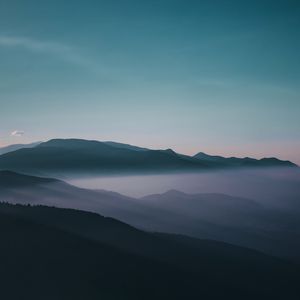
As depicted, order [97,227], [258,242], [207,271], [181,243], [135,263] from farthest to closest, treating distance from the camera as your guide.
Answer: [258,242] → [181,243] → [97,227] → [207,271] → [135,263]

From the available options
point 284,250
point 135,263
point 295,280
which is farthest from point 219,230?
point 135,263

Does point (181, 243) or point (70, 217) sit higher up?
point (70, 217)

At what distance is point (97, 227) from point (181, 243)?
25.7 m

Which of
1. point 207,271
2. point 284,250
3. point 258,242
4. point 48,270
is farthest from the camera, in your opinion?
point 258,242

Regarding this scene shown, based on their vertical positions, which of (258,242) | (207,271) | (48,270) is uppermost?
(48,270)

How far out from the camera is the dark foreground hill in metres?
46.4

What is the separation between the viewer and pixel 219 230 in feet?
636

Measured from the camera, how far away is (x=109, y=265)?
5569 cm

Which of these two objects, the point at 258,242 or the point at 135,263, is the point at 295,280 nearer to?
the point at 135,263

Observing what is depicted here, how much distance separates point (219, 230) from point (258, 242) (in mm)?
29614

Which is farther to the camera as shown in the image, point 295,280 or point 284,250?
point 284,250

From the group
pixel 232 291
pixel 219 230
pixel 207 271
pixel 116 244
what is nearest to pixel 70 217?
pixel 116 244

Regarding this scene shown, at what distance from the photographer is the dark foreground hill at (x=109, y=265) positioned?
1826 inches

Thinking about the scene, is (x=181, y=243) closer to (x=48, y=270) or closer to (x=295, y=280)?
(x=295, y=280)
